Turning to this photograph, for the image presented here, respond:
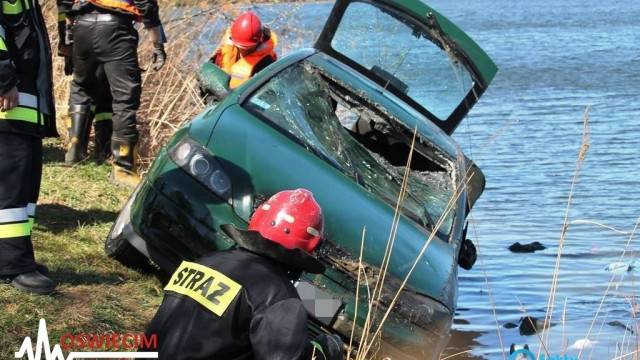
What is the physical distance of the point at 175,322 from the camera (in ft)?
11.2

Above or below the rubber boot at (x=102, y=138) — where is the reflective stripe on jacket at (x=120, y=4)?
above

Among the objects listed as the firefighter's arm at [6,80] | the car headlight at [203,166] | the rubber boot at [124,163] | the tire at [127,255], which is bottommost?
the tire at [127,255]

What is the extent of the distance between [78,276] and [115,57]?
2533 millimetres

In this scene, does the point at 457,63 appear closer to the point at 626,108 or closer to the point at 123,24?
the point at 123,24

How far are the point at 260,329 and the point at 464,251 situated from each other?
3.39 m

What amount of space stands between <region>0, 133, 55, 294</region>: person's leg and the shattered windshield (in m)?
1.24

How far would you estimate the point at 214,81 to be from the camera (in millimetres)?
6590

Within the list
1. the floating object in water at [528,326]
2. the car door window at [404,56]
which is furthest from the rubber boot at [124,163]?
the floating object in water at [528,326]

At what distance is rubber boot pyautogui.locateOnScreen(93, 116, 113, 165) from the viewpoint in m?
8.70

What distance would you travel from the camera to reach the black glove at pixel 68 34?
8016 millimetres

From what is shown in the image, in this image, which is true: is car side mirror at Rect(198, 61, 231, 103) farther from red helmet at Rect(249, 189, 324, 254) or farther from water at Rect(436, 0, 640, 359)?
red helmet at Rect(249, 189, 324, 254)

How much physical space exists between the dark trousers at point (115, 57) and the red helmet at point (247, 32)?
74cm

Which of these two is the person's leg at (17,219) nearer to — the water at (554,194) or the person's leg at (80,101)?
the water at (554,194)

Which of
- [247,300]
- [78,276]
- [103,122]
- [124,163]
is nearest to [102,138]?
[103,122]
